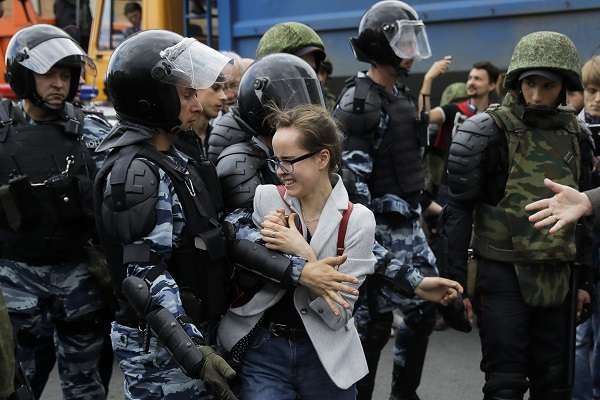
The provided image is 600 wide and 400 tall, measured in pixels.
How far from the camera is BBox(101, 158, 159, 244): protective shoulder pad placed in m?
2.72

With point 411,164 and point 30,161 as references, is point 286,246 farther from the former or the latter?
point 411,164

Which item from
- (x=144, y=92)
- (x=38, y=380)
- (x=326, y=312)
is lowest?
(x=38, y=380)

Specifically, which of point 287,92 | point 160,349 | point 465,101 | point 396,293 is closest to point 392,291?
point 396,293

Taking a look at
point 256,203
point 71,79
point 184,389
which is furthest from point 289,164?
point 71,79

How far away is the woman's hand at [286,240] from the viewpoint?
2.90 metres

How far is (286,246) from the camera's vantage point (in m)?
2.91

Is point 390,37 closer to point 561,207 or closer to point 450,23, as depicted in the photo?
point 561,207

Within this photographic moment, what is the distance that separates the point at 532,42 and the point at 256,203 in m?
1.64

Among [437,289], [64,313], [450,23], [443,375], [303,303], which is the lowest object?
[443,375]

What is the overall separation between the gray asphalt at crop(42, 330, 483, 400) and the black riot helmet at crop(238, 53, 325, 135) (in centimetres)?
243

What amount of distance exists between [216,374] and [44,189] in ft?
5.71

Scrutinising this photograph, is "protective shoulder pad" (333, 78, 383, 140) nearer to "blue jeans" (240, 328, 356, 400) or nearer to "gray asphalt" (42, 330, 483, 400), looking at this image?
"gray asphalt" (42, 330, 483, 400)

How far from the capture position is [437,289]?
3.31 m

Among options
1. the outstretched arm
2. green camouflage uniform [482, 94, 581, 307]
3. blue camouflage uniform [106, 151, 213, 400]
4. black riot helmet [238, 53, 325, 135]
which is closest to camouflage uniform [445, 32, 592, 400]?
green camouflage uniform [482, 94, 581, 307]
